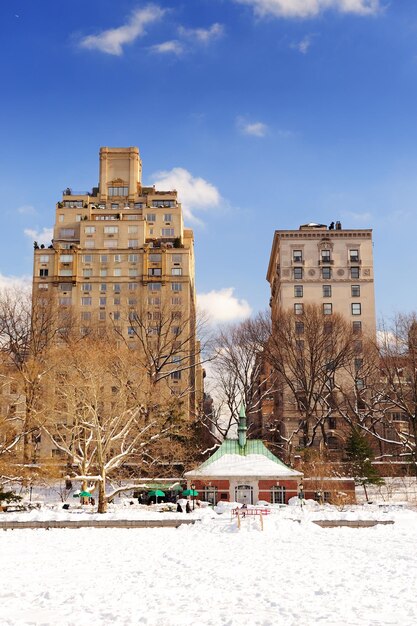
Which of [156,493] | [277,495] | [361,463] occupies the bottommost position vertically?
[277,495]

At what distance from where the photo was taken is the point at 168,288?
316 ft

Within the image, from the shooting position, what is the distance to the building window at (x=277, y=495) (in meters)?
48.9

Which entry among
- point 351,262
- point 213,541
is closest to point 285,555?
point 213,541

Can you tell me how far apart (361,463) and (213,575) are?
113ft

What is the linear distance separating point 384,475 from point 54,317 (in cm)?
3375

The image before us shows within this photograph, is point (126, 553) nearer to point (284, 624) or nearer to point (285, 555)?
point (285, 555)

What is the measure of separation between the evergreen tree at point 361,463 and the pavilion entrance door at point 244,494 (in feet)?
27.3

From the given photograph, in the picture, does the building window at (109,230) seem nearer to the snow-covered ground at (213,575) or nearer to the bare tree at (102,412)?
the bare tree at (102,412)

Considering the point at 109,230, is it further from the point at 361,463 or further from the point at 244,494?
the point at 361,463

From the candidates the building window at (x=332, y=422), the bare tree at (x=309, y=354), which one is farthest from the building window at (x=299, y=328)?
the building window at (x=332, y=422)

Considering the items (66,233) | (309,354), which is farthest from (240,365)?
(66,233)

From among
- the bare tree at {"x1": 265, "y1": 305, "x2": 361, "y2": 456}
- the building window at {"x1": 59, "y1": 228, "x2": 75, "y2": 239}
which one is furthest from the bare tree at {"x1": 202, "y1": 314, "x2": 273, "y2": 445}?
the building window at {"x1": 59, "y1": 228, "x2": 75, "y2": 239}

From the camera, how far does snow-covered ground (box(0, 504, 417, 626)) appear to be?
14742 mm

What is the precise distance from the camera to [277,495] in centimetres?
4916
